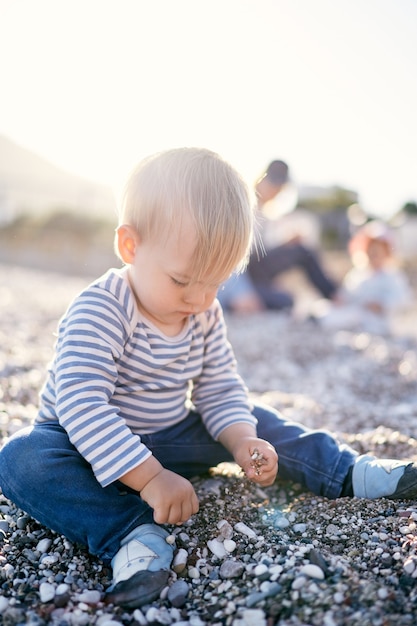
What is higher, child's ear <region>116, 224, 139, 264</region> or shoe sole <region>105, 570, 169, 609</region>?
child's ear <region>116, 224, 139, 264</region>

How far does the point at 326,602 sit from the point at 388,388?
2.54m

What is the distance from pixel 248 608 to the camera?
137 centimetres

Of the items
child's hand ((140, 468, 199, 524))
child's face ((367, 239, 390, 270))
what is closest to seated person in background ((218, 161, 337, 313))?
child's face ((367, 239, 390, 270))

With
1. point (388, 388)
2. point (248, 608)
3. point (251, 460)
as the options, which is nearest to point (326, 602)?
point (248, 608)

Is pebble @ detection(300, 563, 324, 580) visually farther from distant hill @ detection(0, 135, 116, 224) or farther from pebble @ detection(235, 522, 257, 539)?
distant hill @ detection(0, 135, 116, 224)

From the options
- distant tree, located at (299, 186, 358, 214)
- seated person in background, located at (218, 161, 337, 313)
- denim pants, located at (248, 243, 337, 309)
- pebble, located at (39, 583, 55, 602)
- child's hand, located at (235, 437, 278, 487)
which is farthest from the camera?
distant tree, located at (299, 186, 358, 214)

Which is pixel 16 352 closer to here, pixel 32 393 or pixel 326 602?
pixel 32 393

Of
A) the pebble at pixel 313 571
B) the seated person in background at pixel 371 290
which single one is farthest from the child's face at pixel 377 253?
the pebble at pixel 313 571

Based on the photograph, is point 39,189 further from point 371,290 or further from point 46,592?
point 46,592

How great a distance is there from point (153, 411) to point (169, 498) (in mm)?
439

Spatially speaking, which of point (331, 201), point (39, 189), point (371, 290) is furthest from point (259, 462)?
point (331, 201)

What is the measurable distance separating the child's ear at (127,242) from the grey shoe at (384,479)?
101 cm

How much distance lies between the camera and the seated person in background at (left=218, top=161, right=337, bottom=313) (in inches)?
253

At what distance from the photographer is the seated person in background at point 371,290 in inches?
247
